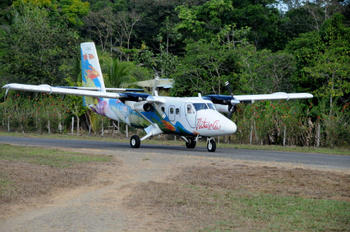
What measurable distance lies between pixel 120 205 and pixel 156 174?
420 cm

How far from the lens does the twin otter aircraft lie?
21234 mm

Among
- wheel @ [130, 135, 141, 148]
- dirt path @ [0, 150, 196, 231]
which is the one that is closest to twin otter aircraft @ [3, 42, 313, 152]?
wheel @ [130, 135, 141, 148]

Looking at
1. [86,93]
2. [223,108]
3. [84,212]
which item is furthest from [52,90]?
[84,212]

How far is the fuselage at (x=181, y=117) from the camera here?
20.8m

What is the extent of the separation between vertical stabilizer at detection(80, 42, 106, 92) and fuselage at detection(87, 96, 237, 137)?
207 cm

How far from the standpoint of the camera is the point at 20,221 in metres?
8.23

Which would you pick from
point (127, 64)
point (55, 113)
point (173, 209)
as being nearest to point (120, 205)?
point (173, 209)

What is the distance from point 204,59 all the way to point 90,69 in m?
7.87

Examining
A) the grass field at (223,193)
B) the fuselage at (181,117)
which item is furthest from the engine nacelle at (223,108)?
the grass field at (223,193)

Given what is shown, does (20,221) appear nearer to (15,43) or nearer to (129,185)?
(129,185)

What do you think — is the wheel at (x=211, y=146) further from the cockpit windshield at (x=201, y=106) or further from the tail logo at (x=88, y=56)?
the tail logo at (x=88, y=56)

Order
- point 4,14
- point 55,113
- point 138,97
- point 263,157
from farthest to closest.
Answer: point 4,14
point 55,113
point 138,97
point 263,157

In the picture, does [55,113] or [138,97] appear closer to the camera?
[138,97]

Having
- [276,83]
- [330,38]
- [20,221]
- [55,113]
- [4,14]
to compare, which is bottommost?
[20,221]
